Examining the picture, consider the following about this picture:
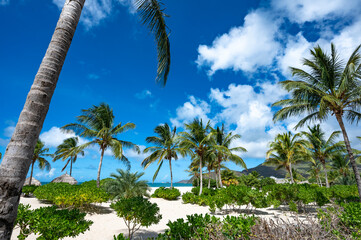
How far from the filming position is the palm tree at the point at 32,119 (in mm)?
1936

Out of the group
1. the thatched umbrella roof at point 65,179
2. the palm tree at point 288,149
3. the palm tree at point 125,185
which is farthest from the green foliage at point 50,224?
the thatched umbrella roof at point 65,179

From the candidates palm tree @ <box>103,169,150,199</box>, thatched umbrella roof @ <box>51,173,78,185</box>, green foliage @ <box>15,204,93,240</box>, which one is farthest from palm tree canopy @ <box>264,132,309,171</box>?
thatched umbrella roof @ <box>51,173,78,185</box>

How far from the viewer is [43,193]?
13.3m

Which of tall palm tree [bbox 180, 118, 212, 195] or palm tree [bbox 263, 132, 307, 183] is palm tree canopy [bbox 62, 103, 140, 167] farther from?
palm tree [bbox 263, 132, 307, 183]

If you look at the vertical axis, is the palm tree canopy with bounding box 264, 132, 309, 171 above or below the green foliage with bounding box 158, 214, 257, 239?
above

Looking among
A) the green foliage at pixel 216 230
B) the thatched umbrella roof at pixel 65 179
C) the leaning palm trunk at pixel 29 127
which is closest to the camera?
the leaning palm trunk at pixel 29 127

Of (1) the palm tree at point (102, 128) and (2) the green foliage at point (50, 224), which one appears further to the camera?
(1) the palm tree at point (102, 128)

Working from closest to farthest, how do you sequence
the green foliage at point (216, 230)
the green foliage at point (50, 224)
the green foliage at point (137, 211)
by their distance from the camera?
the green foliage at point (216, 230) → the green foliage at point (50, 224) → the green foliage at point (137, 211)

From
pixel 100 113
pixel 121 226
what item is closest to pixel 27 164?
pixel 121 226

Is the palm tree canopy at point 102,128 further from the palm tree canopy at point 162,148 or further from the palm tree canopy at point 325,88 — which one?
the palm tree canopy at point 325,88

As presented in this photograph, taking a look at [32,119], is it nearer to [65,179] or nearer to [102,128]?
[102,128]

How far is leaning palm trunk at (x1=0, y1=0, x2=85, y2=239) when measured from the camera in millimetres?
1928

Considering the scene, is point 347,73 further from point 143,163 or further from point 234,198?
point 143,163

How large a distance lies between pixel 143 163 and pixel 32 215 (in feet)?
56.5
